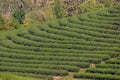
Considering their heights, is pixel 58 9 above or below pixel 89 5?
below

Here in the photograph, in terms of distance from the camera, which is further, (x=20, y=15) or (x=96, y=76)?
(x=20, y=15)

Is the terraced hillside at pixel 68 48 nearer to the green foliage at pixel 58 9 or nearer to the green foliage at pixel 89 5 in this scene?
the green foliage at pixel 58 9

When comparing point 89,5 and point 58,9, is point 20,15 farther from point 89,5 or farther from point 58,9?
point 89,5

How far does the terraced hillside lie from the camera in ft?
120

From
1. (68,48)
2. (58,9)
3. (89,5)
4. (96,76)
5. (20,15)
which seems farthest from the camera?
(89,5)

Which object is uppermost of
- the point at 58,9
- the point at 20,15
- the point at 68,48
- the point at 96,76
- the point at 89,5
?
the point at 89,5

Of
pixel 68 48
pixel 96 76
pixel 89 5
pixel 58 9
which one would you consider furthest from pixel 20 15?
pixel 96 76

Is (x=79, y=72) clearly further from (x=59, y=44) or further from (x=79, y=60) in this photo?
(x=59, y=44)

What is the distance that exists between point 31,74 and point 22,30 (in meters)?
14.5

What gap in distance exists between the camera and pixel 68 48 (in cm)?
4188

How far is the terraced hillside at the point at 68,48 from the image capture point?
36.4 metres

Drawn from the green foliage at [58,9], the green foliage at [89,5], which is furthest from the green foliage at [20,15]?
the green foliage at [89,5]

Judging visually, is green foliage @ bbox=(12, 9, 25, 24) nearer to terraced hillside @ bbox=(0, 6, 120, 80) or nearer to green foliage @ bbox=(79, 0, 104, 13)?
green foliage @ bbox=(79, 0, 104, 13)

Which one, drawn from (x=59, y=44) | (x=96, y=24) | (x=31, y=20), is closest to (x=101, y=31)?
(x=96, y=24)
